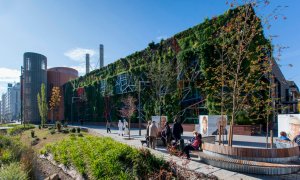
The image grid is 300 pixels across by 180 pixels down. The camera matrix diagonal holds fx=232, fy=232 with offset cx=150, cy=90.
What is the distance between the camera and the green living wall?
2367 cm

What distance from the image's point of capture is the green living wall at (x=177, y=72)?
2367 centimetres

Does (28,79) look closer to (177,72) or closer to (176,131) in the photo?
(177,72)

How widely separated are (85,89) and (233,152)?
45363 millimetres

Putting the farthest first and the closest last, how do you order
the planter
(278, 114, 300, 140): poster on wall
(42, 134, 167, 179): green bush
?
1. the planter
2. (278, 114, 300, 140): poster on wall
3. (42, 134, 167, 179): green bush

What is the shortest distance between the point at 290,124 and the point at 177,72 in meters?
17.4

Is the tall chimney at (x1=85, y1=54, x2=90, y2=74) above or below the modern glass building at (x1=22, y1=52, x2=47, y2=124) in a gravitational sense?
above

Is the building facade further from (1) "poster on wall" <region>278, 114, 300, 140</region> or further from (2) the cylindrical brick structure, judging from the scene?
(2) the cylindrical brick structure

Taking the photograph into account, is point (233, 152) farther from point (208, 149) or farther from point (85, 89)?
point (85, 89)

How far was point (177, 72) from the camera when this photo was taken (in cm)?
2797

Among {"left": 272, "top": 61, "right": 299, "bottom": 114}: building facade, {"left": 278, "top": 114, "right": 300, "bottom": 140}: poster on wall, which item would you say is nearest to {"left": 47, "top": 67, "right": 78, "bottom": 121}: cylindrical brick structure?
{"left": 272, "top": 61, "right": 299, "bottom": 114}: building facade

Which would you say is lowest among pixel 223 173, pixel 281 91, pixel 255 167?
pixel 223 173

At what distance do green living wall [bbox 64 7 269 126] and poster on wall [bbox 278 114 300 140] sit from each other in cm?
520

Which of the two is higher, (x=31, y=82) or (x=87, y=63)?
(x=87, y=63)

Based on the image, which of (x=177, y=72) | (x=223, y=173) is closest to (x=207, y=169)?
(x=223, y=173)
